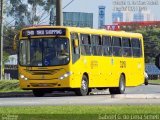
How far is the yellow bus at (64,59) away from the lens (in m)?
29.6

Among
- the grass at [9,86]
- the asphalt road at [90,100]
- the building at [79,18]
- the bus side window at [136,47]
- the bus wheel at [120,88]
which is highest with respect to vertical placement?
the building at [79,18]

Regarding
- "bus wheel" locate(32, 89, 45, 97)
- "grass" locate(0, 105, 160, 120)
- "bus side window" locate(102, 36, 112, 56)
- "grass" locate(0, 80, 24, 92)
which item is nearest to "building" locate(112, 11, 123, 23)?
"grass" locate(0, 80, 24, 92)

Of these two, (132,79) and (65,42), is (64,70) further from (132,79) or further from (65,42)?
(132,79)

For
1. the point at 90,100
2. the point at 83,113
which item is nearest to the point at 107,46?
the point at 90,100

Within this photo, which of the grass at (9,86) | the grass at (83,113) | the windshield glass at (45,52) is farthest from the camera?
the grass at (9,86)

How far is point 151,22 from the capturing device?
527ft

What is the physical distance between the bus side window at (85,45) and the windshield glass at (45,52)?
4.64 feet

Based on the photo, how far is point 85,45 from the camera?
31156 mm

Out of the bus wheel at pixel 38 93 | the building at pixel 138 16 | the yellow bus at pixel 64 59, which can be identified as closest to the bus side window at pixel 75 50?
the yellow bus at pixel 64 59

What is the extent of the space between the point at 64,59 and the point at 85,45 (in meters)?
1.91

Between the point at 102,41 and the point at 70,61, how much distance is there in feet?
12.1

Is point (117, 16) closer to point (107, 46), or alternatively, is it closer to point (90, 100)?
point (107, 46)

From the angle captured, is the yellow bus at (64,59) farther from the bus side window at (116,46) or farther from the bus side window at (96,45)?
the bus side window at (116,46)

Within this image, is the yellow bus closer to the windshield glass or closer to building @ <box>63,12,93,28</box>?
the windshield glass
